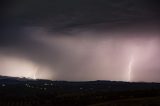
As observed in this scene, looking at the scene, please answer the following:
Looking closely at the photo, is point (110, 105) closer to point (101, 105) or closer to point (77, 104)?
point (101, 105)

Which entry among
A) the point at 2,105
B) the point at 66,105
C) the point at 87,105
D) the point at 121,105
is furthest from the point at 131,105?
the point at 2,105

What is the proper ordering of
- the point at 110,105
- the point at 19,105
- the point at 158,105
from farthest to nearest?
the point at 19,105 → the point at 110,105 → the point at 158,105

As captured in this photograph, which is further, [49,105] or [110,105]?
[49,105]

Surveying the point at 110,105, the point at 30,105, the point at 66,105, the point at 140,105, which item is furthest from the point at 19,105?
the point at 140,105

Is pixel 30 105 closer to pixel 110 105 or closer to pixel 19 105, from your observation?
pixel 19 105

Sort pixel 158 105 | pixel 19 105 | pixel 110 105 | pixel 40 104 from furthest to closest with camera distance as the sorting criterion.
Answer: pixel 40 104, pixel 19 105, pixel 110 105, pixel 158 105

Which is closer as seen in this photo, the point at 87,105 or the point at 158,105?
the point at 158,105

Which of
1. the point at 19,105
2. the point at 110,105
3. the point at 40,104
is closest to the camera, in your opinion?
the point at 110,105

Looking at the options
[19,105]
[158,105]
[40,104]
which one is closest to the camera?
[158,105]
